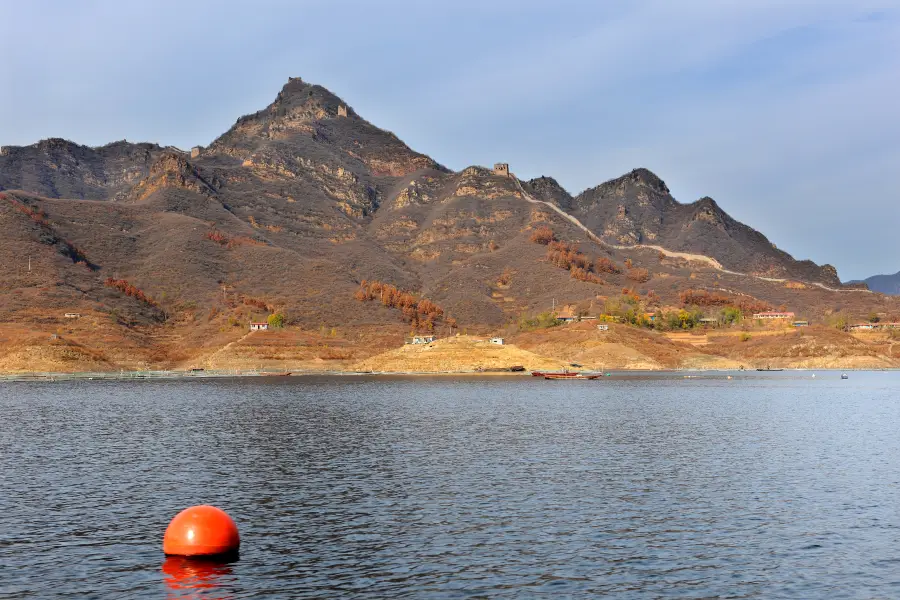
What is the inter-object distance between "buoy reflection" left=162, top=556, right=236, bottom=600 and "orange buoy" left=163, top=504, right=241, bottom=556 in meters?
0.39

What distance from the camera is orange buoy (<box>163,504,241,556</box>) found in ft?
110

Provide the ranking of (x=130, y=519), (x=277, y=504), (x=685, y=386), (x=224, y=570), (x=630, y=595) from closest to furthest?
(x=630, y=595)
(x=224, y=570)
(x=130, y=519)
(x=277, y=504)
(x=685, y=386)

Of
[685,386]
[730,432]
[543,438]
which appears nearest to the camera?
[543,438]

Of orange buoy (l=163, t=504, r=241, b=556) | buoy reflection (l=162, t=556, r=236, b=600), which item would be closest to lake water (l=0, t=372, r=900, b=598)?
buoy reflection (l=162, t=556, r=236, b=600)

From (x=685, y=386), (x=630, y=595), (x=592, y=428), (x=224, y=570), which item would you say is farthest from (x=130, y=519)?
(x=685, y=386)

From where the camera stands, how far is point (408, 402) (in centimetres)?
12638

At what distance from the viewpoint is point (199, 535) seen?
3344cm

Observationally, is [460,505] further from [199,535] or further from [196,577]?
[196,577]

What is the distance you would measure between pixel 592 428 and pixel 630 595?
58780 millimetres

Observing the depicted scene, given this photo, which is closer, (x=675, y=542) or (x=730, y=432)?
(x=675, y=542)

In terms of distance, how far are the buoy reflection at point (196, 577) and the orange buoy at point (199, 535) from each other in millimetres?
392

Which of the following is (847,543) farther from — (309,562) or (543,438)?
(543,438)

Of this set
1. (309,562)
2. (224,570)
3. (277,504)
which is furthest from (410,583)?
(277,504)

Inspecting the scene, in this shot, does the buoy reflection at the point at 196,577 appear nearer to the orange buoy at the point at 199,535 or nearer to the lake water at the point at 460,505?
the lake water at the point at 460,505
